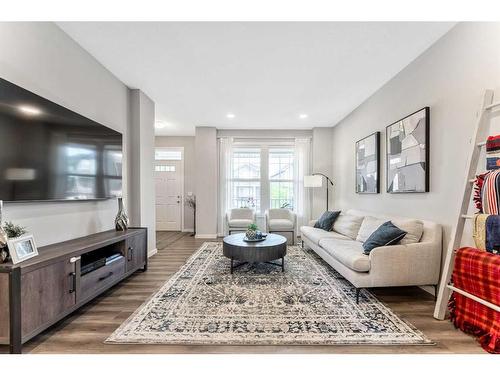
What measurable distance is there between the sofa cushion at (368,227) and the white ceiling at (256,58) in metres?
1.92

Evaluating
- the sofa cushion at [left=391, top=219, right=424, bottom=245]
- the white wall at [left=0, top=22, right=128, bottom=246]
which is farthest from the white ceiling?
the sofa cushion at [left=391, top=219, right=424, bottom=245]

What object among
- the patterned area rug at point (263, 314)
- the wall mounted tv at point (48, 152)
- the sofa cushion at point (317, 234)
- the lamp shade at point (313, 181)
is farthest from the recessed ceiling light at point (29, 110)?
the lamp shade at point (313, 181)

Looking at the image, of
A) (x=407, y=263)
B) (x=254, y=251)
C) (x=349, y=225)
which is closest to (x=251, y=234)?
(x=254, y=251)

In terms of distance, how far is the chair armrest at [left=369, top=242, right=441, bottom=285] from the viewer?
2357 millimetres

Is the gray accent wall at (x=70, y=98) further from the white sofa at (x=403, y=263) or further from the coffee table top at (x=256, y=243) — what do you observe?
the white sofa at (x=403, y=263)

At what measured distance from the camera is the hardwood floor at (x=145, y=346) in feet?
5.51

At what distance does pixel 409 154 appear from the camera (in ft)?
9.54

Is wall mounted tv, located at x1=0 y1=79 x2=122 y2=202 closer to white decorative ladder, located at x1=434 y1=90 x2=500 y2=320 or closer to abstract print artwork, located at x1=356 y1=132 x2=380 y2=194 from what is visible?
white decorative ladder, located at x1=434 y1=90 x2=500 y2=320

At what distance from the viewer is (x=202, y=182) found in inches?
228

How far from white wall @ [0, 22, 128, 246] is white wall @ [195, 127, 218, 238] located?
8.36 ft
